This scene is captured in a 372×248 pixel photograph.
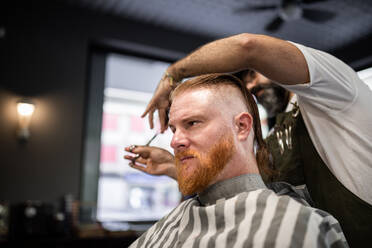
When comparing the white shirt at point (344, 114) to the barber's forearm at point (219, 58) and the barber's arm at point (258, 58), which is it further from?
the barber's forearm at point (219, 58)

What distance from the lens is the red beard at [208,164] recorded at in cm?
105

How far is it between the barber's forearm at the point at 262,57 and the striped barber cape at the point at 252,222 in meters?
0.36

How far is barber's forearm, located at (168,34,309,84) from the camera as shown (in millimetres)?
1019

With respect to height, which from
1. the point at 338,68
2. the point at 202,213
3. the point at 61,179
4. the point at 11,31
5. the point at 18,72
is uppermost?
the point at 11,31

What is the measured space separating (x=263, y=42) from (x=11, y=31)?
12.9 ft

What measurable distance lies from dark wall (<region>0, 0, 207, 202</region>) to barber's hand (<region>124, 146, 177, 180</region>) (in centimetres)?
288

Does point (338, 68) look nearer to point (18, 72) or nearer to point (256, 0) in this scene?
point (256, 0)

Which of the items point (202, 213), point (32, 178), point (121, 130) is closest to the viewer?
point (202, 213)

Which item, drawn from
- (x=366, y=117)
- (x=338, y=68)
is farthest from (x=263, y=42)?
(x=366, y=117)

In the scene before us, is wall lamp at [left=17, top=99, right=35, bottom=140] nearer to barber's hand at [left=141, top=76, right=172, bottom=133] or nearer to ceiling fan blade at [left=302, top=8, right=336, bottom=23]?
barber's hand at [left=141, top=76, right=172, bottom=133]

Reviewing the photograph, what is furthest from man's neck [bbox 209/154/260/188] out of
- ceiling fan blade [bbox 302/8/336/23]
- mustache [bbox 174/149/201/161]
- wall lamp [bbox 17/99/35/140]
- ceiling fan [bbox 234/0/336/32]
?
wall lamp [bbox 17/99/35/140]

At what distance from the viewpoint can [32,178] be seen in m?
3.89

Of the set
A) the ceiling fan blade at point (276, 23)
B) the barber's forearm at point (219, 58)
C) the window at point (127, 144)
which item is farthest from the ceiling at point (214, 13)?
the barber's forearm at point (219, 58)

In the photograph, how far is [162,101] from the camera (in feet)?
4.49
